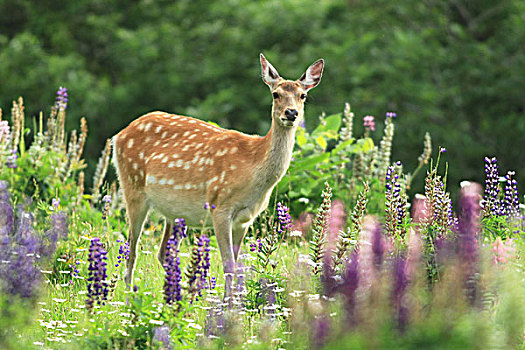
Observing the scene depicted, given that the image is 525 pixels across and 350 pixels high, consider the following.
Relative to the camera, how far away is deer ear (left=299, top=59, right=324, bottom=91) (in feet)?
19.3

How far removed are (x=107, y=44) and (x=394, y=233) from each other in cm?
1365

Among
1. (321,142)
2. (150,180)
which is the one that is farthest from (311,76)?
(321,142)

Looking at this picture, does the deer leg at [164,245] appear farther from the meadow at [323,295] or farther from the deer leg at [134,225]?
the meadow at [323,295]

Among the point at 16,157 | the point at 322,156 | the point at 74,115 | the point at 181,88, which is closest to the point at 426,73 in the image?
the point at 181,88

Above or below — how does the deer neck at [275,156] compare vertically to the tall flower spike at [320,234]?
above

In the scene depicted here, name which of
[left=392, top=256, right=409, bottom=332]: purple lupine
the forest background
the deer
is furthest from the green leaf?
the forest background

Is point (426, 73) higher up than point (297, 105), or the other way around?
point (426, 73)

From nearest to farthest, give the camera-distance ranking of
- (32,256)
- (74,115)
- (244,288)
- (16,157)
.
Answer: (32,256) → (244,288) → (16,157) → (74,115)

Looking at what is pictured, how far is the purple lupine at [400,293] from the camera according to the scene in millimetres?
3686

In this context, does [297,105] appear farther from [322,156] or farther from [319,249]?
[322,156]

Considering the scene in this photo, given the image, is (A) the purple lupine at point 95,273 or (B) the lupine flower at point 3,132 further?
(B) the lupine flower at point 3,132

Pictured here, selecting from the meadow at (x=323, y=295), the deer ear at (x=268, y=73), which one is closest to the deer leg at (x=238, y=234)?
the meadow at (x=323, y=295)

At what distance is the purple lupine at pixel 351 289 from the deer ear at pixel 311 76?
215 centimetres

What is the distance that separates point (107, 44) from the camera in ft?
57.8
